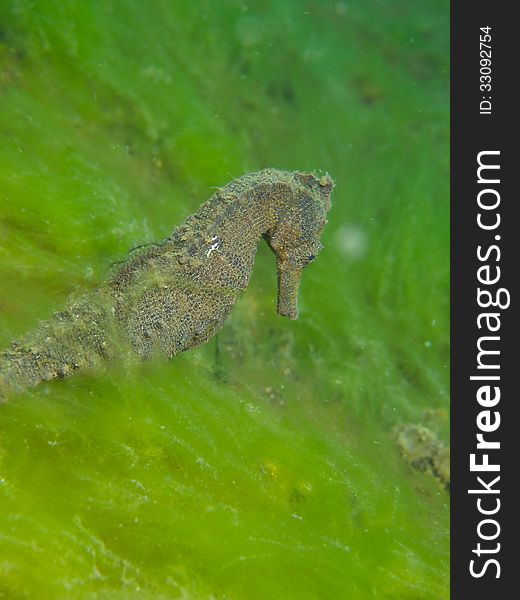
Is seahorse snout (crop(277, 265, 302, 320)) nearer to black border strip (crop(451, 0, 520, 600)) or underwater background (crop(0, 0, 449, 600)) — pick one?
underwater background (crop(0, 0, 449, 600))

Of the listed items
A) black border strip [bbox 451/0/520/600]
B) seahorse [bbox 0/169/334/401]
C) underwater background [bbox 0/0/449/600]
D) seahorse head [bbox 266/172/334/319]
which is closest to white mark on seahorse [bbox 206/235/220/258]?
seahorse [bbox 0/169/334/401]

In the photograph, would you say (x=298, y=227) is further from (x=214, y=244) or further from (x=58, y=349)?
(x=58, y=349)

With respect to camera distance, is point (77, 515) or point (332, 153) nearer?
point (77, 515)

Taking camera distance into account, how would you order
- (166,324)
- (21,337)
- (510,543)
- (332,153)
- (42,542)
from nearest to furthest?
(42,542)
(21,337)
(166,324)
(510,543)
(332,153)

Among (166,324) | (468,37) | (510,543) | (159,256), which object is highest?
(468,37)

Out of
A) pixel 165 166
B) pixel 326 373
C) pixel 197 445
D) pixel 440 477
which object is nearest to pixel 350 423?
pixel 326 373

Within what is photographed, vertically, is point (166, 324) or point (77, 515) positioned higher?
point (166, 324)

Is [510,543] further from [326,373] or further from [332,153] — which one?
[332,153]

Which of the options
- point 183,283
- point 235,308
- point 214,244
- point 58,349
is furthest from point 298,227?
point 58,349
